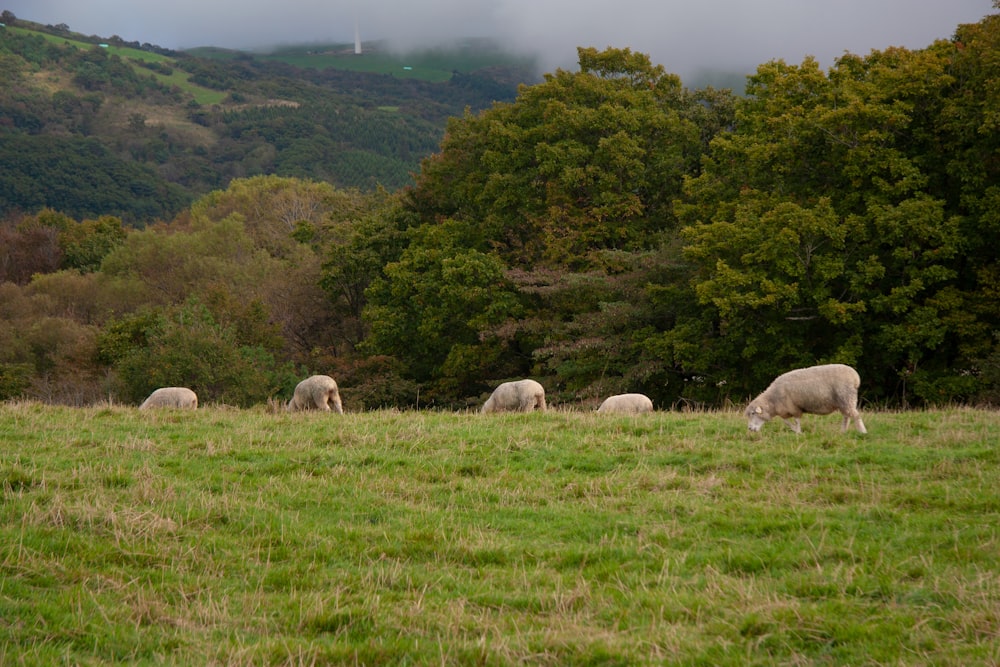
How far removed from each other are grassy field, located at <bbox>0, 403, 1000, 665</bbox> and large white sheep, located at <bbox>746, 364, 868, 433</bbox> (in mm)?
495

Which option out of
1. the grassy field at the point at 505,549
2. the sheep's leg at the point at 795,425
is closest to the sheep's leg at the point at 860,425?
the grassy field at the point at 505,549

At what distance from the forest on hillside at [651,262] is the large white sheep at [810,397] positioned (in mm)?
12151

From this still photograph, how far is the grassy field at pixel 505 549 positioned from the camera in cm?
601

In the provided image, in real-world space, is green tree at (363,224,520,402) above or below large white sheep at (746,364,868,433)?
below

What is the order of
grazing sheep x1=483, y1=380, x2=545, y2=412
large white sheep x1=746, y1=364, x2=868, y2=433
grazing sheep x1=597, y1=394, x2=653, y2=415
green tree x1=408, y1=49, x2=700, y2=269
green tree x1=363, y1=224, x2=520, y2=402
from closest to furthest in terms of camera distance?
large white sheep x1=746, y1=364, x2=868, y2=433
grazing sheep x1=597, y1=394, x2=653, y2=415
grazing sheep x1=483, y1=380, x2=545, y2=412
green tree x1=408, y1=49, x2=700, y2=269
green tree x1=363, y1=224, x2=520, y2=402

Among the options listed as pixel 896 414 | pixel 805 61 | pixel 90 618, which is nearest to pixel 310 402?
pixel 896 414

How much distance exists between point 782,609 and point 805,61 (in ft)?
99.9

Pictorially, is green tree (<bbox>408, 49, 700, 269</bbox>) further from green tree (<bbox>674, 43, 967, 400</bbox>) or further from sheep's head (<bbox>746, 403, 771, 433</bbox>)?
sheep's head (<bbox>746, 403, 771, 433</bbox>)

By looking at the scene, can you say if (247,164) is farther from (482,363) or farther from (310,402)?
(310,402)

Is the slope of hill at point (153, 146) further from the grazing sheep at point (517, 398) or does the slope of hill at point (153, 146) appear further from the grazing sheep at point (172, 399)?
the grazing sheep at point (517, 398)

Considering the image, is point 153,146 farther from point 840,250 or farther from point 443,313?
point 840,250

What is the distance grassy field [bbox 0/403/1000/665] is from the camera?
6012 millimetres

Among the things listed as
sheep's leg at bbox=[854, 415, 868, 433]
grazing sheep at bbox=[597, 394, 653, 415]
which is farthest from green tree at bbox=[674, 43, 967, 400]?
sheep's leg at bbox=[854, 415, 868, 433]

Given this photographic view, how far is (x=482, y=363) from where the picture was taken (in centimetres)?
3947
